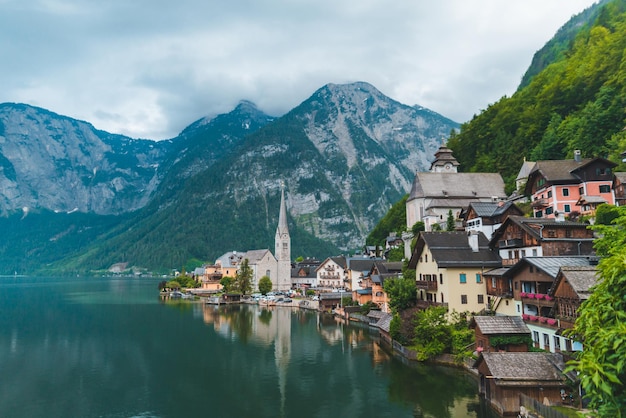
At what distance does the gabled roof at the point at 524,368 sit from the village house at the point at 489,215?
2498 centimetres

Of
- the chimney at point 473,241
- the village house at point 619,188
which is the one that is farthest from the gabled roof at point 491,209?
the village house at point 619,188

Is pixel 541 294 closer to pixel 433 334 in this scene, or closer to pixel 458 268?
pixel 458 268

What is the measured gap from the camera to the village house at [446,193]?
81.7 metres

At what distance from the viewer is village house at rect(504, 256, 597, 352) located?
103 feet

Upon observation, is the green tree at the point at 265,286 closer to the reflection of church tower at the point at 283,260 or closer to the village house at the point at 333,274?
the reflection of church tower at the point at 283,260

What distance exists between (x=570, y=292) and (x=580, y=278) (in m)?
1.05

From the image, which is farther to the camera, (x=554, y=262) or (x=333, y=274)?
(x=333, y=274)

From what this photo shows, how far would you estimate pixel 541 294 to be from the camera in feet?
109

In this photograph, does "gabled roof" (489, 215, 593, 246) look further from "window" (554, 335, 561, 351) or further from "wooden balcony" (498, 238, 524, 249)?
"window" (554, 335, 561, 351)

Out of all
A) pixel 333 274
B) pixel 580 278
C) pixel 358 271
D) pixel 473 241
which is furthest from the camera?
pixel 333 274

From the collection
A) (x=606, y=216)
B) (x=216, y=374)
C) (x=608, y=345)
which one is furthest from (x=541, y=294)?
(x=216, y=374)

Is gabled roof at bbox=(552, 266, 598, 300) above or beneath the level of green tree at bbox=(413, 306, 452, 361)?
above

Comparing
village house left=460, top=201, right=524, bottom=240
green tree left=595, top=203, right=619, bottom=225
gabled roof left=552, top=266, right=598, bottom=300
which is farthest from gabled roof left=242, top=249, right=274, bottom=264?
gabled roof left=552, top=266, right=598, bottom=300

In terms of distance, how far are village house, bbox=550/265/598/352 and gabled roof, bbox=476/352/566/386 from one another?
6.48 feet
